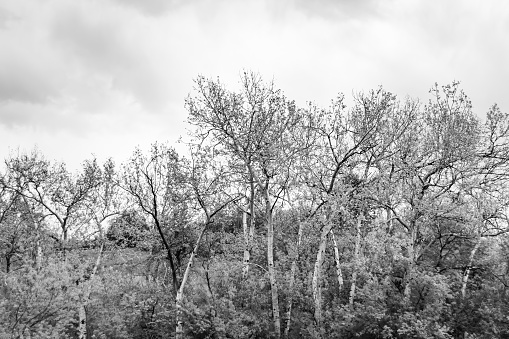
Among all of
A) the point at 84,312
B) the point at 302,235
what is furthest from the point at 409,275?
the point at 84,312

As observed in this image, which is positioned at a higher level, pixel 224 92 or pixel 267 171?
pixel 224 92

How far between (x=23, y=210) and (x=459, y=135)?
97.3 feet

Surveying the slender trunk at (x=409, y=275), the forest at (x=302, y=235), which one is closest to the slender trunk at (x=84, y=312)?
the forest at (x=302, y=235)

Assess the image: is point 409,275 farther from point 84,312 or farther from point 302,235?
point 84,312

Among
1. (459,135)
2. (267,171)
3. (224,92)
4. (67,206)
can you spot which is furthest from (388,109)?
(67,206)

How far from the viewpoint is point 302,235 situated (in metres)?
23.3

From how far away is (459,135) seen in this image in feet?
62.3

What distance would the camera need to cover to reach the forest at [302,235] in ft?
60.1

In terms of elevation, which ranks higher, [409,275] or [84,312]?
[409,275]

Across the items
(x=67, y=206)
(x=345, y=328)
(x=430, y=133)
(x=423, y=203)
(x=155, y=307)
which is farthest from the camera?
(x=67, y=206)

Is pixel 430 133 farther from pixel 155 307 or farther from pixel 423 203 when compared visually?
pixel 155 307

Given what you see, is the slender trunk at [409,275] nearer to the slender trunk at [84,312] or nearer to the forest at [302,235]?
the forest at [302,235]

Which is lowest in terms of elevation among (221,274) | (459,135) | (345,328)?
(345,328)

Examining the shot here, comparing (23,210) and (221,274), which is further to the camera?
(23,210)
